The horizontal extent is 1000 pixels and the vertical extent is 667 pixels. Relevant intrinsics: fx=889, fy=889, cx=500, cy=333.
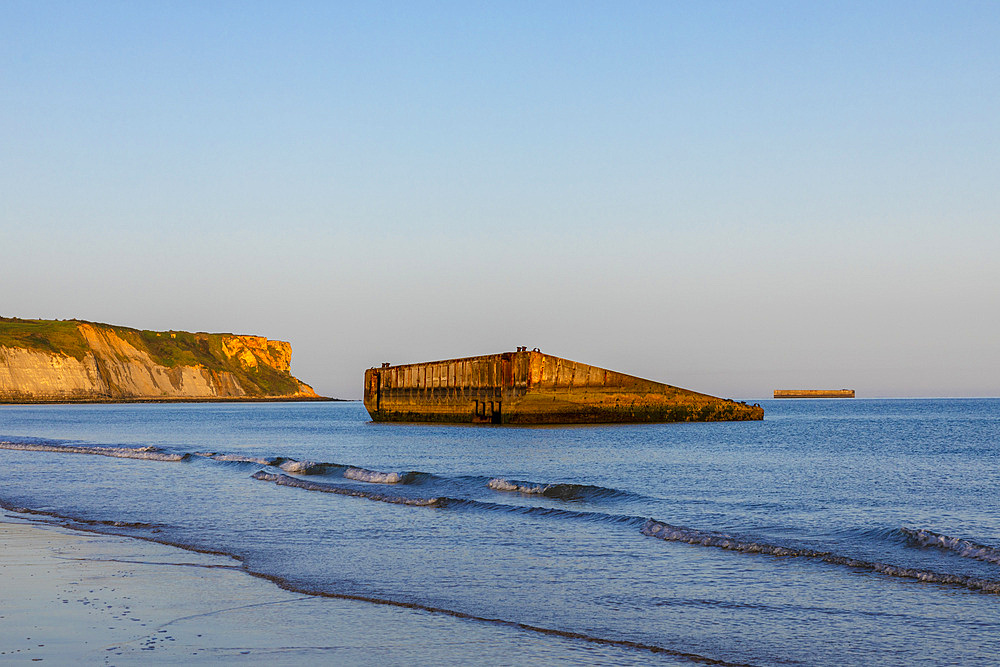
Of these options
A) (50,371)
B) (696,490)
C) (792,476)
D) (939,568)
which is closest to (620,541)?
(939,568)

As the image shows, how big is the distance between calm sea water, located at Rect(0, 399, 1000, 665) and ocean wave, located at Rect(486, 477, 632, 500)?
0.12 meters

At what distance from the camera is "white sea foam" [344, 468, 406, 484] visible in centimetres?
2436

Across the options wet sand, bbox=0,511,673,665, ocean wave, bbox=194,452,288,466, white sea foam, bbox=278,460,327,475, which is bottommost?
ocean wave, bbox=194,452,288,466

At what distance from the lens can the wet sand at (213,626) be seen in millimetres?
7164

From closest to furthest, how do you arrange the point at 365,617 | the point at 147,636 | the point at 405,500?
the point at 147,636 < the point at 365,617 < the point at 405,500

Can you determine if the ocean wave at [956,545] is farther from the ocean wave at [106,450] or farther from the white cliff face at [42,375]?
the white cliff face at [42,375]

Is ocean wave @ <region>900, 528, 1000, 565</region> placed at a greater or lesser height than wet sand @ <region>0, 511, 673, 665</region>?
greater

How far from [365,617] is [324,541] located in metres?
5.04

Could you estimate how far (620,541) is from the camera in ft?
44.2

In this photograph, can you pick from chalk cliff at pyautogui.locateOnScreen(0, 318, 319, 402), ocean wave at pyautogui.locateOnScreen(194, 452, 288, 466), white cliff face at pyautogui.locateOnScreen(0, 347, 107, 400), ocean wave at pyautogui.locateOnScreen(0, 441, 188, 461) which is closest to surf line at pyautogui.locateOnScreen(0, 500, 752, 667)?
ocean wave at pyautogui.locateOnScreen(194, 452, 288, 466)

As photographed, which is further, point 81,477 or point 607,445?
point 607,445

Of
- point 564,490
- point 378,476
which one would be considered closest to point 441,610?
point 564,490

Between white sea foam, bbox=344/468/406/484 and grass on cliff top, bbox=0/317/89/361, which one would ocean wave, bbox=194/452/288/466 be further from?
grass on cliff top, bbox=0/317/89/361

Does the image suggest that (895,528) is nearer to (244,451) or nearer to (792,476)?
(792,476)
